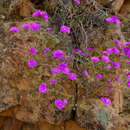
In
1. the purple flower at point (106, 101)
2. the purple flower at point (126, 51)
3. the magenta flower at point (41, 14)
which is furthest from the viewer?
the purple flower at point (126, 51)

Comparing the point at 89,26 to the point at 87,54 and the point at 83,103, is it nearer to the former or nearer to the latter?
the point at 87,54

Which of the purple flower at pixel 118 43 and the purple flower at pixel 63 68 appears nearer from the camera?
the purple flower at pixel 63 68

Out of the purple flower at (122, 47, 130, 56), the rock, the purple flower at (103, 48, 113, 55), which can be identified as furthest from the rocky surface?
the purple flower at (122, 47, 130, 56)

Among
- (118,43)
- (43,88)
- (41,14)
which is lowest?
(43,88)

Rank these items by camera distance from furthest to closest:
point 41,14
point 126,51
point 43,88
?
point 126,51 < point 41,14 < point 43,88

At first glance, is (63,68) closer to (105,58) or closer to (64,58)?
(64,58)

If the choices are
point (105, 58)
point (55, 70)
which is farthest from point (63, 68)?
point (105, 58)

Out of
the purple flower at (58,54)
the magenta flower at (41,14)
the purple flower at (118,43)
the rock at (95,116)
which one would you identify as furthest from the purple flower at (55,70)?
the purple flower at (118,43)

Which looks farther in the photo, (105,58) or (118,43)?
(118,43)

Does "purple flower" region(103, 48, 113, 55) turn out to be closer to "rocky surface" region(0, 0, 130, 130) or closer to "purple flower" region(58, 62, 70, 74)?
"rocky surface" region(0, 0, 130, 130)

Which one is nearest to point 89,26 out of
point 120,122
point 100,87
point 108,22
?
point 108,22

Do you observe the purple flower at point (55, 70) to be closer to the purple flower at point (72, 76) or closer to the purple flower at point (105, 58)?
the purple flower at point (72, 76)
